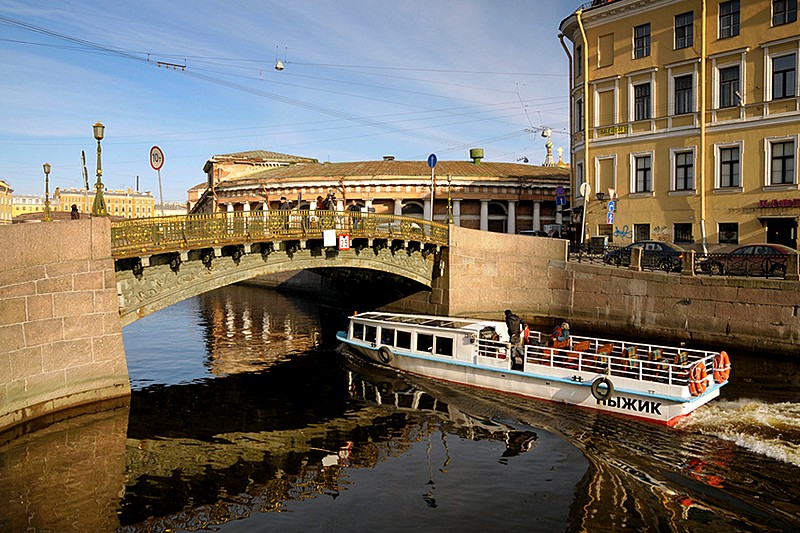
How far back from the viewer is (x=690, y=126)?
3303cm

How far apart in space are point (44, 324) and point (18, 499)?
5313 millimetres

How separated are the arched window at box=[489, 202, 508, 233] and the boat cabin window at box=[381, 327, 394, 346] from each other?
1073 inches

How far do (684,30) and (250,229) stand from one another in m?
26.2

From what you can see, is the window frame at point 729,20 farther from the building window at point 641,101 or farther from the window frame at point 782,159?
the window frame at point 782,159

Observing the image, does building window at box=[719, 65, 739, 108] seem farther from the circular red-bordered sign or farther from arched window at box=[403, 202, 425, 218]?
the circular red-bordered sign

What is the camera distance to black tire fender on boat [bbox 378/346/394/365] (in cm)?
2370

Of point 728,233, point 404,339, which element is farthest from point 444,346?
point 728,233

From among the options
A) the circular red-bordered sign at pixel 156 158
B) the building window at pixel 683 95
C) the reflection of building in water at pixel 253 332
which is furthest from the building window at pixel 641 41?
the circular red-bordered sign at pixel 156 158

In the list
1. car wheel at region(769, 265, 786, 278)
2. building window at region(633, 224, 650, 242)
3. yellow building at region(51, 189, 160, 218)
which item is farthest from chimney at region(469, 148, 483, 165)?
yellow building at region(51, 189, 160, 218)

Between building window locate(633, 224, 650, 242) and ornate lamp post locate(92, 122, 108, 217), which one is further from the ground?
ornate lamp post locate(92, 122, 108, 217)

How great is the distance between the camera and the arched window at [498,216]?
49.7 metres

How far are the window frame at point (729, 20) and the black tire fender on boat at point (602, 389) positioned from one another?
2342 cm

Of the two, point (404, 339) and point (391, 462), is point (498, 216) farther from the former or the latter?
point (391, 462)

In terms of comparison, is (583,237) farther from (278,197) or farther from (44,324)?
(44,324)
